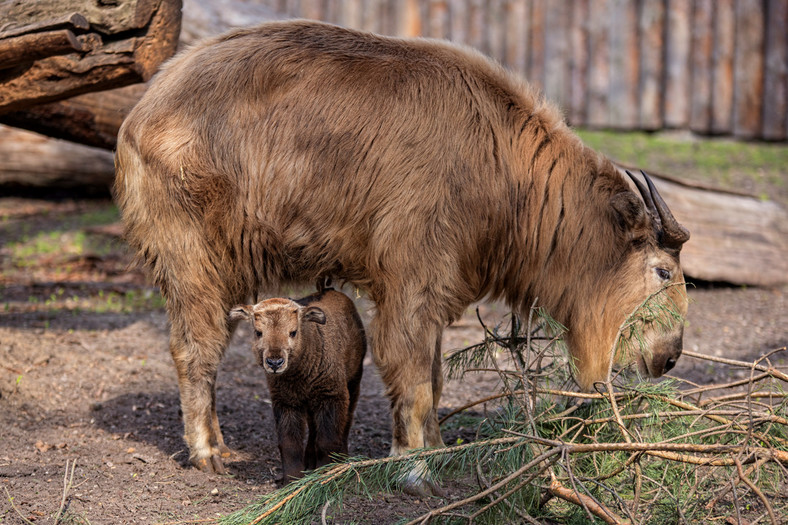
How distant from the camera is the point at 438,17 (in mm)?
12320

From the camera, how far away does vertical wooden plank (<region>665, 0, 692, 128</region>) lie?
446 inches

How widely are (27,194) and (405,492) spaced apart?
809 centimetres

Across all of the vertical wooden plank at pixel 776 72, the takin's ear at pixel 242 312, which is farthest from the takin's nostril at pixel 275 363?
the vertical wooden plank at pixel 776 72

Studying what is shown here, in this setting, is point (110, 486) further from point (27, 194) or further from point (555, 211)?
point (27, 194)

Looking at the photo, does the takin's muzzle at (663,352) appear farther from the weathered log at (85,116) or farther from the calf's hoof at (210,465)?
the weathered log at (85,116)

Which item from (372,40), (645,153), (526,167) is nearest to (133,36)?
(372,40)

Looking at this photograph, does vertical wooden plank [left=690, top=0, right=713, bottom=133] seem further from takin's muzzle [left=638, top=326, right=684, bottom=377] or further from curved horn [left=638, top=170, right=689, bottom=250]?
takin's muzzle [left=638, top=326, right=684, bottom=377]

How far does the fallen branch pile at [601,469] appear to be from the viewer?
3344 mm

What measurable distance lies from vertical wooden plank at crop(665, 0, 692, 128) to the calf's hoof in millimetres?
8998

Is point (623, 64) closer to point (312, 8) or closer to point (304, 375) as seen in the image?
point (312, 8)

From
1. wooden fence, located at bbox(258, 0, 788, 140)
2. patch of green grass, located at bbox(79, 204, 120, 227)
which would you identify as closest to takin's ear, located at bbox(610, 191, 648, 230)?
patch of green grass, located at bbox(79, 204, 120, 227)

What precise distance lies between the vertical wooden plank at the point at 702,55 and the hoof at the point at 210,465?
9090 millimetres

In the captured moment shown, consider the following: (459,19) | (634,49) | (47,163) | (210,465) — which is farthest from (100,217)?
(634,49)

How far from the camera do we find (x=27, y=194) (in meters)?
10.6
